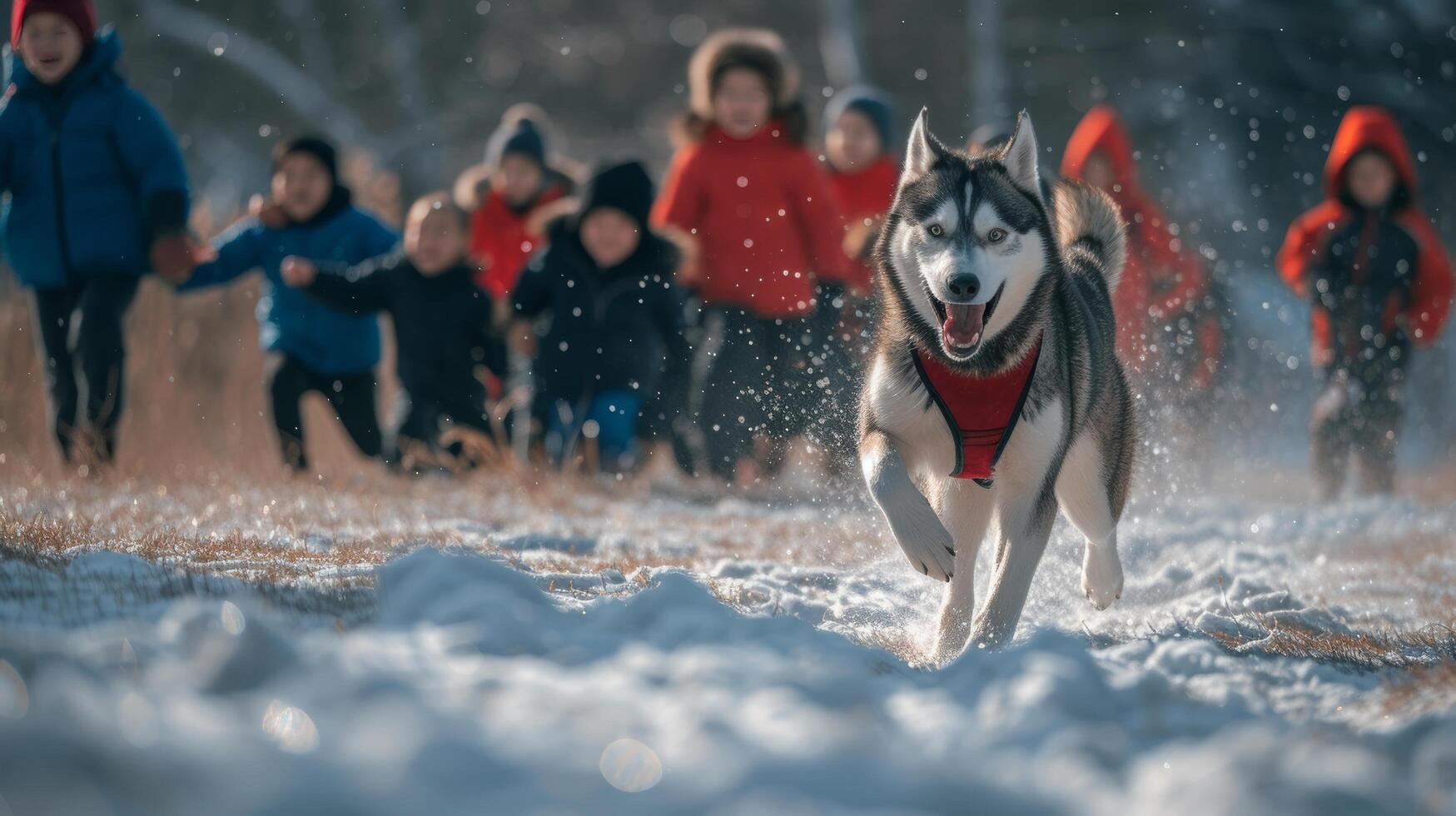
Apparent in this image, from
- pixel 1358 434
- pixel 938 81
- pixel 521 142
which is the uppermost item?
pixel 938 81

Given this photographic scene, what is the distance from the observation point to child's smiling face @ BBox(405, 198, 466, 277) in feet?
21.2

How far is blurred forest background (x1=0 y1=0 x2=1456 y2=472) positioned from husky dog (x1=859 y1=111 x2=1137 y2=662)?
693 cm

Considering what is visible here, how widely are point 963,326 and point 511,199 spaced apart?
4.97 m

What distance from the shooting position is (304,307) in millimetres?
6273

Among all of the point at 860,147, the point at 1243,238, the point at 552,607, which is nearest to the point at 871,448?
the point at 552,607

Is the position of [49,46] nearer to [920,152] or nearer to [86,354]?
[86,354]

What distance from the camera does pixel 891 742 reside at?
195 centimetres

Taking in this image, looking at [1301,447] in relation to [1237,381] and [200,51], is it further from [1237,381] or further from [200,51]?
[200,51]

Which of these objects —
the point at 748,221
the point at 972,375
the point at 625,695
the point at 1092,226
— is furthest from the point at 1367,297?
the point at 625,695

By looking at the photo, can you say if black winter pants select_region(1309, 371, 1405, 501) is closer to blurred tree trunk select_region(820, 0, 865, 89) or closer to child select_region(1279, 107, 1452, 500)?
child select_region(1279, 107, 1452, 500)

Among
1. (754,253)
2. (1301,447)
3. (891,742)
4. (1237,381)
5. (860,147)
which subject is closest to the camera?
(891,742)

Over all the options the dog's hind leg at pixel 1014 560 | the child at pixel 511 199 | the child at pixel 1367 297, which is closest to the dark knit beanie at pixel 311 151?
the child at pixel 511 199

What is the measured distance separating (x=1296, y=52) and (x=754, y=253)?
11886 mm

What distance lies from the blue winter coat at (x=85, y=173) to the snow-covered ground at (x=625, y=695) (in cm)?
187
